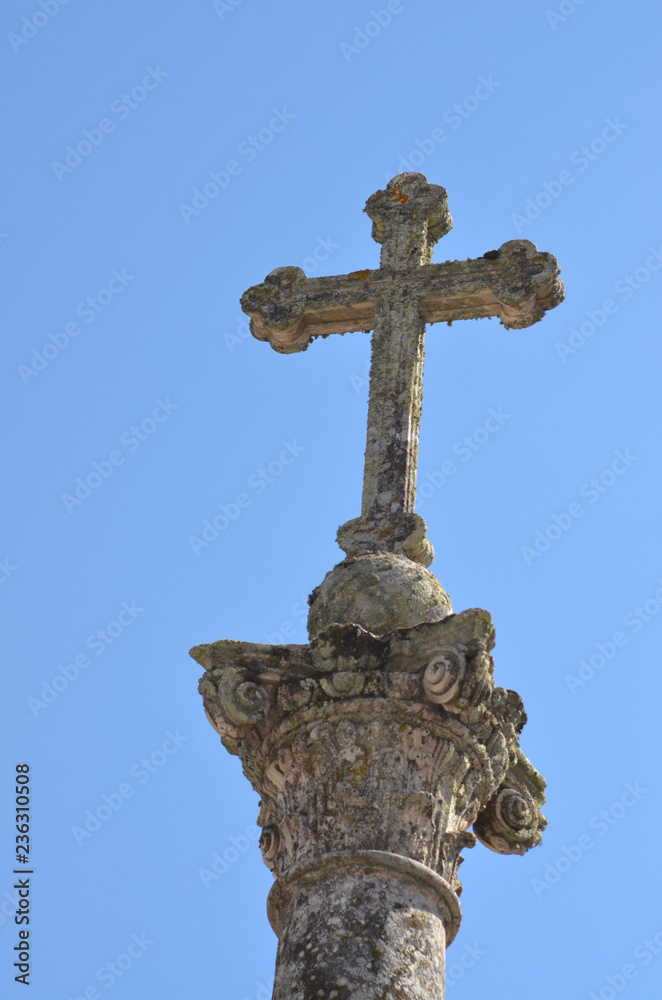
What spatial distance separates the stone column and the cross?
2.97ft

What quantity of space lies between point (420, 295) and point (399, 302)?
123 millimetres

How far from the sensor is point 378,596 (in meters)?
6.02

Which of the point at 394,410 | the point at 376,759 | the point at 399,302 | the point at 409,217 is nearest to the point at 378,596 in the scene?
the point at 376,759

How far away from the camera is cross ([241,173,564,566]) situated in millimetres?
6984

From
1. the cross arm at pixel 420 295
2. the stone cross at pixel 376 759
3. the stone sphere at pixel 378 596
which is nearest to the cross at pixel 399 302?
the cross arm at pixel 420 295

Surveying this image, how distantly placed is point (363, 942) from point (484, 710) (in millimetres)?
1116

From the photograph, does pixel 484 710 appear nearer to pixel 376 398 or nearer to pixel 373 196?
pixel 376 398

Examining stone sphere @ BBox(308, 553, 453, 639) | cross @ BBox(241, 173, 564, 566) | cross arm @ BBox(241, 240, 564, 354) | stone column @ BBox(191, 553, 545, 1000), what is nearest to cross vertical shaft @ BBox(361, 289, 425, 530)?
cross @ BBox(241, 173, 564, 566)

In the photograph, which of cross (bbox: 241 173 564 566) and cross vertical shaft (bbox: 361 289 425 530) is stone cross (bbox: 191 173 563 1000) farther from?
cross (bbox: 241 173 564 566)

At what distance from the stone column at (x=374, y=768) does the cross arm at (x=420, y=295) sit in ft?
7.34

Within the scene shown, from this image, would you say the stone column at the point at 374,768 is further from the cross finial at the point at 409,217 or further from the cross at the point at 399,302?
the cross finial at the point at 409,217

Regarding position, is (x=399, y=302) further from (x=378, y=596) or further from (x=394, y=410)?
(x=378, y=596)

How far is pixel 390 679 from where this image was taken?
18.5 ft

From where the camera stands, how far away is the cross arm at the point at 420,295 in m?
7.86
